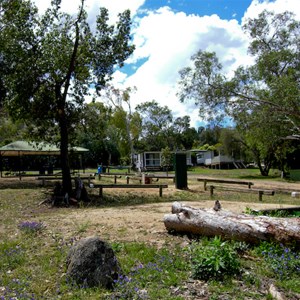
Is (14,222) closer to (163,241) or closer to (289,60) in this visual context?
(163,241)

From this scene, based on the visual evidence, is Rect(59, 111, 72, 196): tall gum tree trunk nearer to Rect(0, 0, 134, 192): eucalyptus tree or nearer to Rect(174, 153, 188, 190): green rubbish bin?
Rect(0, 0, 134, 192): eucalyptus tree

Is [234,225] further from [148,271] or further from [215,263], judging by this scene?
[148,271]

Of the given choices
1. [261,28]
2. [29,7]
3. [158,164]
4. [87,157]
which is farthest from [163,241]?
[87,157]

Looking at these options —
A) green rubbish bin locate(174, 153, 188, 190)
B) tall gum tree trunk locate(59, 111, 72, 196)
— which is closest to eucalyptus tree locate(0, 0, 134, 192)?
tall gum tree trunk locate(59, 111, 72, 196)

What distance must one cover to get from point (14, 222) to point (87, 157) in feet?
169

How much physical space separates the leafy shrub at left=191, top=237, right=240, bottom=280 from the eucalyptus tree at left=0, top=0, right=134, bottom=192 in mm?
10524

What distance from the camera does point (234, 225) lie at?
6367mm

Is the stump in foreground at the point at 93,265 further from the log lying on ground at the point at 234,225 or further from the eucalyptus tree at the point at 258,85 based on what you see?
the eucalyptus tree at the point at 258,85

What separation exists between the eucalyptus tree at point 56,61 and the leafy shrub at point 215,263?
10.5 metres

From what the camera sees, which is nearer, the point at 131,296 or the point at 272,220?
the point at 131,296

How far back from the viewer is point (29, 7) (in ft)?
51.0

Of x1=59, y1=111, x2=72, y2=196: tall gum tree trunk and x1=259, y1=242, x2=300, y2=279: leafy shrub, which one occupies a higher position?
x1=59, y1=111, x2=72, y2=196: tall gum tree trunk

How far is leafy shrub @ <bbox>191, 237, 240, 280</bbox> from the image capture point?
5.05 meters

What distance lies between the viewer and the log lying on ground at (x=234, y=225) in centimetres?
598
